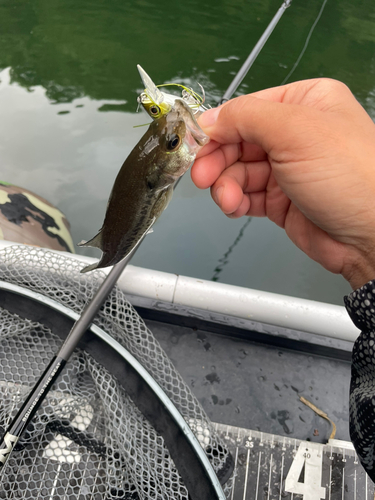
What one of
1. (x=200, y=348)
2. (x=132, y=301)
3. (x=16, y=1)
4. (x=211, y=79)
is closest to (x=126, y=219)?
(x=132, y=301)

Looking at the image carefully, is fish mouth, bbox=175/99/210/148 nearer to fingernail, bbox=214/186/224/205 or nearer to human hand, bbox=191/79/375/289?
human hand, bbox=191/79/375/289

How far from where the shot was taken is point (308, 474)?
1.62 meters

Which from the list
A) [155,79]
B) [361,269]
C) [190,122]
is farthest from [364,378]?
[155,79]

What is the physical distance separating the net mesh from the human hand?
876 mm

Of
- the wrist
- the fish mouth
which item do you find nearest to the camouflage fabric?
the fish mouth

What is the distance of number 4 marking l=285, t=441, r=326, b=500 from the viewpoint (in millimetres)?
1581

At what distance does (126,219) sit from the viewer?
132 centimetres

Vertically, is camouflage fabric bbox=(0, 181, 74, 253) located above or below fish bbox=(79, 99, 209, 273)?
below

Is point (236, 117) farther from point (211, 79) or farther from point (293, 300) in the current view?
point (211, 79)

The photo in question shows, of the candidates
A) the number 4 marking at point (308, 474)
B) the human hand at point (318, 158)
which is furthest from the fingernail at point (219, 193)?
the number 4 marking at point (308, 474)

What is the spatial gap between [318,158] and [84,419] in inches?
60.2

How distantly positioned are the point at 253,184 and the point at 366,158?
759 mm

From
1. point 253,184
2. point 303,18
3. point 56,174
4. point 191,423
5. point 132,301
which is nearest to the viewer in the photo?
point 191,423

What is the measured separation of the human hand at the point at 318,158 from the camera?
123 centimetres
